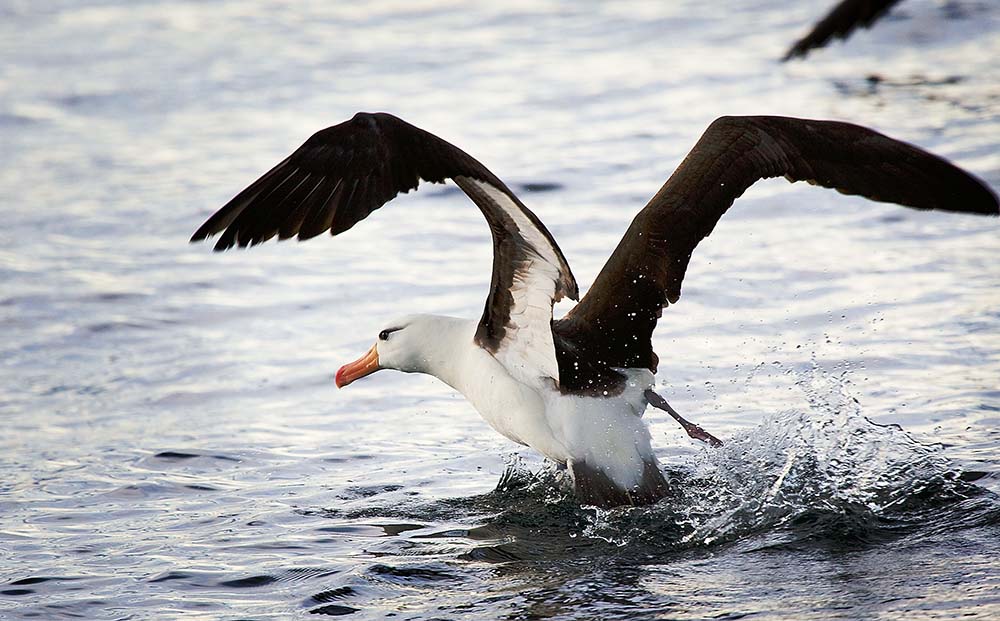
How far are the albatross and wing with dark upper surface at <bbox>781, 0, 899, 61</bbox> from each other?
4.28 metres

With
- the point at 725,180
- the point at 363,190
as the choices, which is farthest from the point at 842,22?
the point at 363,190

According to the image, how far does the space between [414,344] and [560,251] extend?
1.22 m

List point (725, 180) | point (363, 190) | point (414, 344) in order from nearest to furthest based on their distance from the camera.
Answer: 1. point (363, 190)
2. point (725, 180)
3. point (414, 344)

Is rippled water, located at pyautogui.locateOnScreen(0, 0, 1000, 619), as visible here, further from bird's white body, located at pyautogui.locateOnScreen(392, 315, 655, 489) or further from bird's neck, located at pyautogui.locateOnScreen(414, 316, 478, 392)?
bird's neck, located at pyautogui.locateOnScreen(414, 316, 478, 392)

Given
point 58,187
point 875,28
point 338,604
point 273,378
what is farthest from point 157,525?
point 875,28

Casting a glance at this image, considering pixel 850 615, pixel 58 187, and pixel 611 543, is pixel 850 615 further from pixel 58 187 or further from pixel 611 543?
pixel 58 187

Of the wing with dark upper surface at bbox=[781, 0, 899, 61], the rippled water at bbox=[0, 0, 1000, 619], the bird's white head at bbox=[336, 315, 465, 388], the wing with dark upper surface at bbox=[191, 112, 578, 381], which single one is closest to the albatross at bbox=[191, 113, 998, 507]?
the wing with dark upper surface at bbox=[191, 112, 578, 381]

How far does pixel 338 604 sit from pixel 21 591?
1263 mm

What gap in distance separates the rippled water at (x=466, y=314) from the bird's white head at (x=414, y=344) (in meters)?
0.49

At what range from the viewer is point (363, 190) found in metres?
5.68

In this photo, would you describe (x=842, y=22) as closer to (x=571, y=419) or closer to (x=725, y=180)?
(x=725, y=180)

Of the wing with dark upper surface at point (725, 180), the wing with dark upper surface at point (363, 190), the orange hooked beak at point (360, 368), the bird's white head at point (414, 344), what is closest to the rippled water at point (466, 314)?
the orange hooked beak at point (360, 368)

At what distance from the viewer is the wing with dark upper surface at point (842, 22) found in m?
10.1

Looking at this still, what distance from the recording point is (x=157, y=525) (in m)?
6.28
